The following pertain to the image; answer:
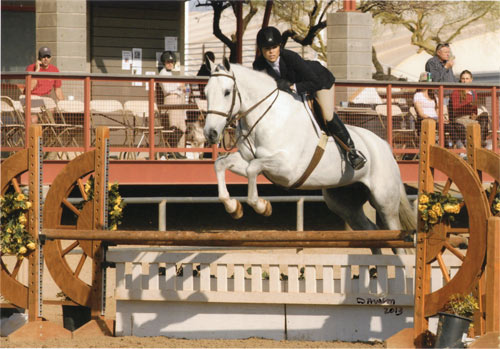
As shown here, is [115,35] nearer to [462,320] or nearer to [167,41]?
[167,41]

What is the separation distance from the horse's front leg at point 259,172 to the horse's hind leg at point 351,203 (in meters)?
1.17

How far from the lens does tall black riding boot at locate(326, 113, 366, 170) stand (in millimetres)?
7473

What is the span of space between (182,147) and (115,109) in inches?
36.9

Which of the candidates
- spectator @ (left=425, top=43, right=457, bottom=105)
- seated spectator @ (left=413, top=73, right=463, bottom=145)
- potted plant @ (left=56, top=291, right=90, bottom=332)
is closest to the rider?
potted plant @ (left=56, top=291, right=90, bottom=332)

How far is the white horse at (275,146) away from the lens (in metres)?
6.73

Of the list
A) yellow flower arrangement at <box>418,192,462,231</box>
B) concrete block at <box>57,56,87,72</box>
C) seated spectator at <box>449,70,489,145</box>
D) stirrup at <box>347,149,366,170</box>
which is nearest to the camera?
yellow flower arrangement at <box>418,192,462,231</box>

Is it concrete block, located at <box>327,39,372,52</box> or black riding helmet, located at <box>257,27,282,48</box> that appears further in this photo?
concrete block, located at <box>327,39,372,52</box>

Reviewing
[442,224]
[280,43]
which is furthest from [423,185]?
[280,43]

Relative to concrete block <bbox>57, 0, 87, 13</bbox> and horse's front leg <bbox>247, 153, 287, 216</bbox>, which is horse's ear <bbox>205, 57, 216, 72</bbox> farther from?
concrete block <bbox>57, 0, 87, 13</bbox>

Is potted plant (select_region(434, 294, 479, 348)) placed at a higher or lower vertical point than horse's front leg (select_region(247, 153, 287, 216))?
lower

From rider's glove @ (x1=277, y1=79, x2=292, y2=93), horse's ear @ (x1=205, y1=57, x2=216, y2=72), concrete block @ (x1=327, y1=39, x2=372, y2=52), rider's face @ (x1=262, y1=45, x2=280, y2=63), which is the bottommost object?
rider's glove @ (x1=277, y1=79, x2=292, y2=93)

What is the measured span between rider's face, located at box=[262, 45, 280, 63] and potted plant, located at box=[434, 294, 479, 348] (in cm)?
255

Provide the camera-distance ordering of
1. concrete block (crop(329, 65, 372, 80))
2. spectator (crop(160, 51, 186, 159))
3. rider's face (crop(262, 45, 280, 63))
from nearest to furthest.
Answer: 1. rider's face (crop(262, 45, 280, 63))
2. spectator (crop(160, 51, 186, 159))
3. concrete block (crop(329, 65, 372, 80))

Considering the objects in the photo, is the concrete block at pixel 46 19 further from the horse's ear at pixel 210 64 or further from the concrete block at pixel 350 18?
the horse's ear at pixel 210 64
